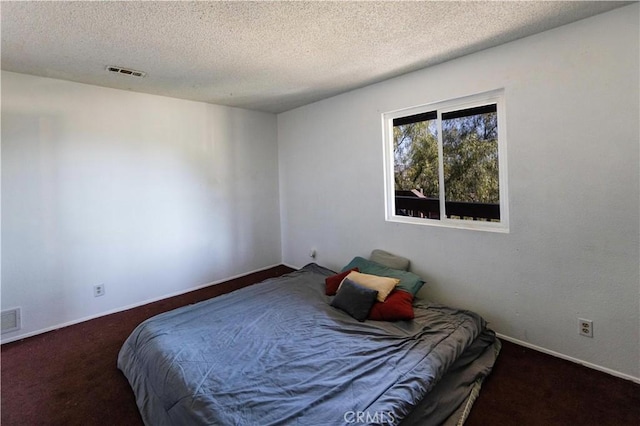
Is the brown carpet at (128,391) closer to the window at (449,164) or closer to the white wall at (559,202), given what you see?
the white wall at (559,202)

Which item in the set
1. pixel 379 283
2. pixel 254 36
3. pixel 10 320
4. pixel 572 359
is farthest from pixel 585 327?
pixel 10 320

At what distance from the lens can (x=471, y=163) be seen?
8.44 feet

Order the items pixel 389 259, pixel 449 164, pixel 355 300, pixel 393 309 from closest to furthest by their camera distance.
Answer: pixel 393 309 → pixel 355 300 → pixel 449 164 → pixel 389 259

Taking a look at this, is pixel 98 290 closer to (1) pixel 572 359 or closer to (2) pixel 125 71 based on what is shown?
(2) pixel 125 71

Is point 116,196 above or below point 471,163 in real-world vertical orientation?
below

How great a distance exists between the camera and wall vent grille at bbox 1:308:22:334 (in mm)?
2508

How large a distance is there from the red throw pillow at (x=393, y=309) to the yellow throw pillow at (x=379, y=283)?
53 millimetres

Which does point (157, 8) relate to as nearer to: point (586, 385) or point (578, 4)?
point (578, 4)

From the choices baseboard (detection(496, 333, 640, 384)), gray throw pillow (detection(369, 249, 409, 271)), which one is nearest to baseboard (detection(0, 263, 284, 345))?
gray throw pillow (detection(369, 249, 409, 271))

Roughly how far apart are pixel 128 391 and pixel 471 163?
3105 mm

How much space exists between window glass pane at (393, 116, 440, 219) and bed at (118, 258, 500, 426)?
3.31 feet

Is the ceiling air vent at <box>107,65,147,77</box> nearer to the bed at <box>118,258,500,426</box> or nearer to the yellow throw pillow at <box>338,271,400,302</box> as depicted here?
the bed at <box>118,258,500,426</box>

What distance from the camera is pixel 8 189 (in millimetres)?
2504

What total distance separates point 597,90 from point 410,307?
1907 mm
